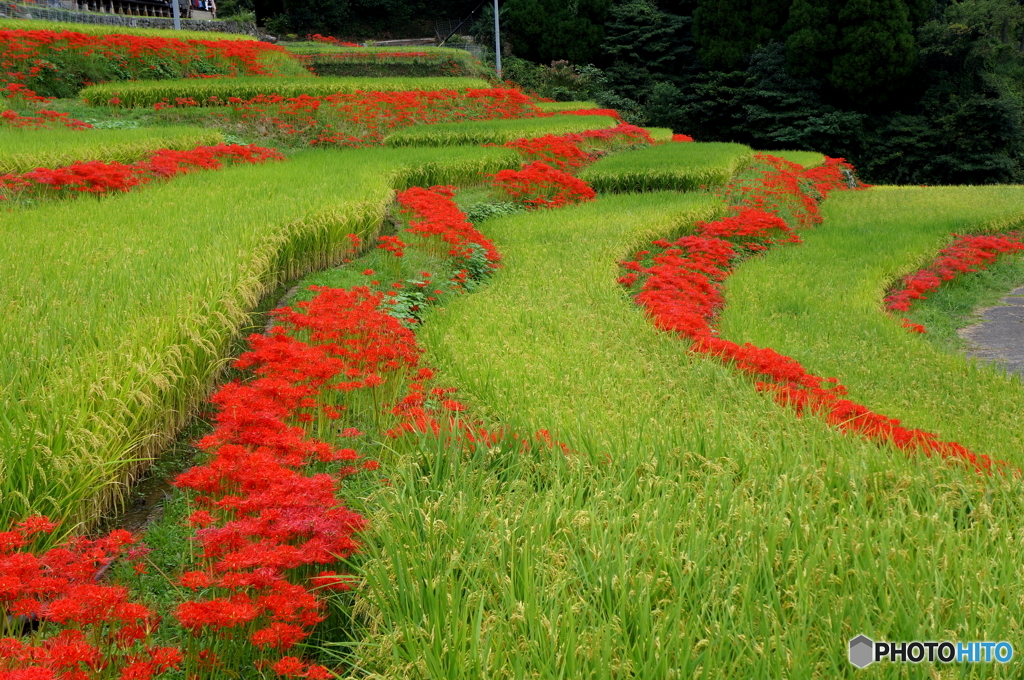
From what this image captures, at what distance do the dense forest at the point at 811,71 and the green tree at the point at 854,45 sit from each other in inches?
1.5

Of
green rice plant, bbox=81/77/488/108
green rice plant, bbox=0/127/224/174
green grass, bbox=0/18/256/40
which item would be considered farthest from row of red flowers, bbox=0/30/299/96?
green rice plant, bbox=0/127/224/174

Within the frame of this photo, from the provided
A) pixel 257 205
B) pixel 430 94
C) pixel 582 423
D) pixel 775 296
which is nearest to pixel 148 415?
pixel 582 423

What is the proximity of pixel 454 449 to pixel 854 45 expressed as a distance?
2550 cm

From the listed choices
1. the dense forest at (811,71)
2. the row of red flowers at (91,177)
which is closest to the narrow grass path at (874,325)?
the row of red flowers at (91,177)

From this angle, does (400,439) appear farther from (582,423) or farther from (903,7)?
(903,7)

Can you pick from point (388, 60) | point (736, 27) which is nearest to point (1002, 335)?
point (388, 60)

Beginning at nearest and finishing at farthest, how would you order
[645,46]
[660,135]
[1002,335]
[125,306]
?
[125,306] < [1002,335] < [660,135] < [645,46]

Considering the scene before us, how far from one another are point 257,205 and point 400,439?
410cm

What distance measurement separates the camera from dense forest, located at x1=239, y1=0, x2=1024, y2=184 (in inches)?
920

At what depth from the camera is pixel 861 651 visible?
1.93 meters

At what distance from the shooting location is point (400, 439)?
3477 millimetres

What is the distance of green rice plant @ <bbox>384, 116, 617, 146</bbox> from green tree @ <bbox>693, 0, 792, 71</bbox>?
13829 millimetres

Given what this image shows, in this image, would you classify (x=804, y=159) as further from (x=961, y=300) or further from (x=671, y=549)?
(x=671, y=549)

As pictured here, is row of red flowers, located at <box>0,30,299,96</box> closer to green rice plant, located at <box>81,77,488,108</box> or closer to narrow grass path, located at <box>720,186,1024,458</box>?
green rice plant, located at <box>81,77,488,108</box>
